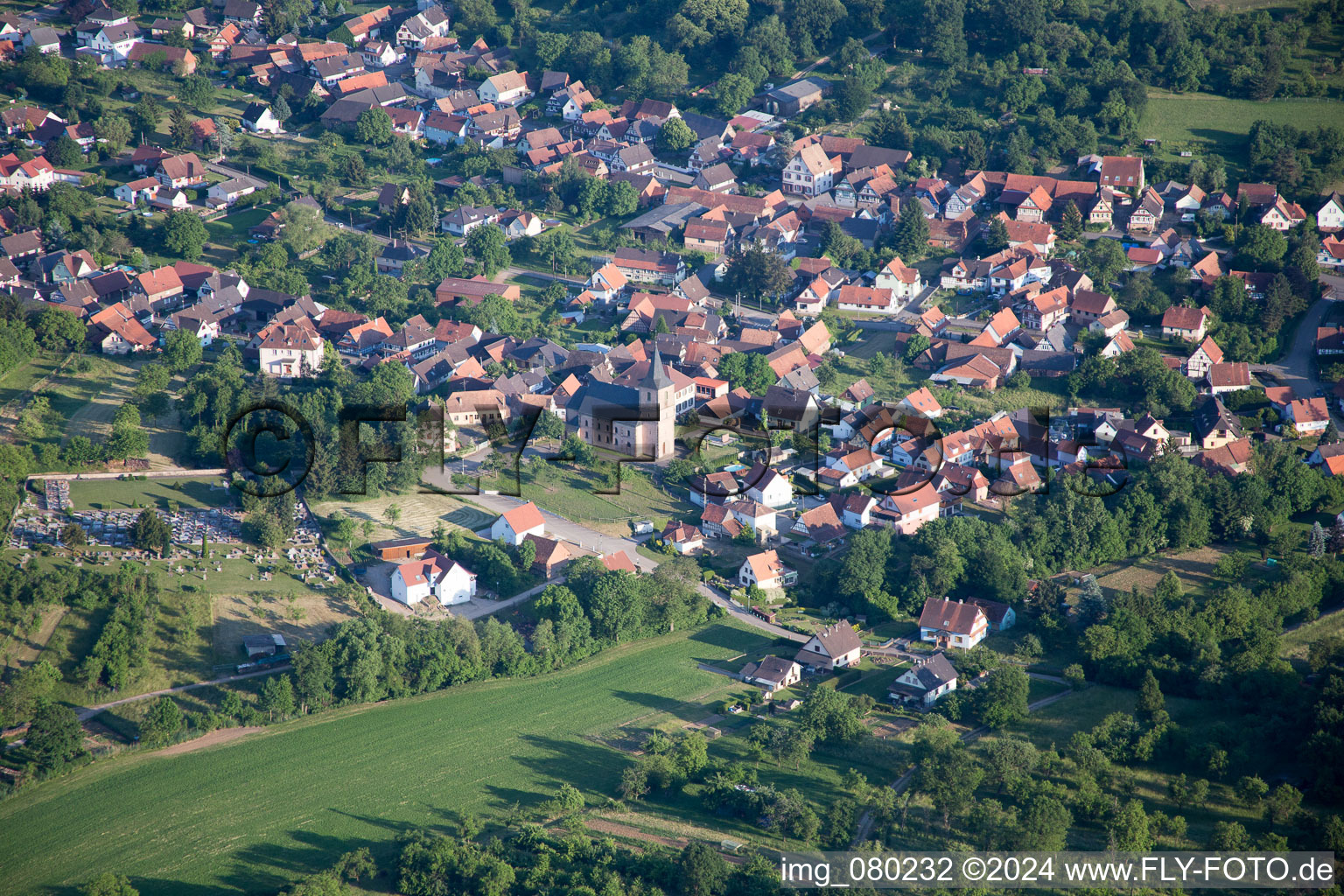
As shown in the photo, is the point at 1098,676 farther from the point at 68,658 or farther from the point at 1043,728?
the point at 68,658

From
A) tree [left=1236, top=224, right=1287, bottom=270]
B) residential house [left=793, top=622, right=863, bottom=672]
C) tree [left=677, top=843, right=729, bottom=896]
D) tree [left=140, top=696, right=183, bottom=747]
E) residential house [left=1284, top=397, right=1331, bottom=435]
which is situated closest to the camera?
tree [left=677, top=843, right=729, bottom=896]

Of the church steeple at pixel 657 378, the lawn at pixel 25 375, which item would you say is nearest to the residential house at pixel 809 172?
the church steeple at pixel 657 378

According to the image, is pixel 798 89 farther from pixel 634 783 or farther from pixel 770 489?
pixel 634 783

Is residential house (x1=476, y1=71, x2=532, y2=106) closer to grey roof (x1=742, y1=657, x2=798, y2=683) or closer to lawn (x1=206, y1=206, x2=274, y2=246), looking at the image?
lawn (x1=206, y1=206, x2=274, y2=246)

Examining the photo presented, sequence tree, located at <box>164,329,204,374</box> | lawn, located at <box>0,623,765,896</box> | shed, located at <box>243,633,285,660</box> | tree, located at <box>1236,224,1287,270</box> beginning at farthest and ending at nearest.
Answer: tree, located at <box>1236,224,1287,270</box> < tree, located at <box>164,329,204,374</box> < shed, located at <box>243,633,285,660</box> < lawn, located at <box>0,623,765,896</box>

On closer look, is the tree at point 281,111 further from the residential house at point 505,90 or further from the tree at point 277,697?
the tree at point 277,697

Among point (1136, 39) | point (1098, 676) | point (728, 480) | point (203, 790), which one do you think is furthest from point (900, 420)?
point (1136, 39)

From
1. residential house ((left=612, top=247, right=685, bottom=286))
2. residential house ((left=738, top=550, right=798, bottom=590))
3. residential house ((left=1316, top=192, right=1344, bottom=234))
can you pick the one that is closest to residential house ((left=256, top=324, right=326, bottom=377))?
residential house ((left=612, top=247, right=685, bottom=286))
